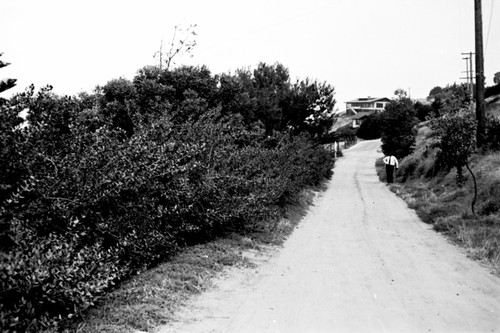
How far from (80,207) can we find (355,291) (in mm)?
3929

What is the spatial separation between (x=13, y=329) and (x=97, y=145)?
2.53 meters

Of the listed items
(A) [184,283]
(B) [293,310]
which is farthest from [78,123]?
(B) [293,310]

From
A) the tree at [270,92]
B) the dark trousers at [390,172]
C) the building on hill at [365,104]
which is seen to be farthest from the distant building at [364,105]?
the dark trousers at [390,172]

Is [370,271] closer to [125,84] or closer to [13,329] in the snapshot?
[13,329]

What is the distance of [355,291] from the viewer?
6836 mm

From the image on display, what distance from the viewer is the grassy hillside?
10305mm

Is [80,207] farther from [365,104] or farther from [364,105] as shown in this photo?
[364,105]

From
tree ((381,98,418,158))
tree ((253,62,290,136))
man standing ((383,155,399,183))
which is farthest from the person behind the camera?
tree ((381,98,418,158))

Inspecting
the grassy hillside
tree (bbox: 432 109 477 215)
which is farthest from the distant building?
tree (bbox: 432 109 477 215)

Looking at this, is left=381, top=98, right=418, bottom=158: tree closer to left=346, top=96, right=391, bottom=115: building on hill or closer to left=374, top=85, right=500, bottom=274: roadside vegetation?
left=374, top=85, right=500, bottom=274: roadside vegetation

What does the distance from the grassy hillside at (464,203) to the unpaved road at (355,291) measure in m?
0.45

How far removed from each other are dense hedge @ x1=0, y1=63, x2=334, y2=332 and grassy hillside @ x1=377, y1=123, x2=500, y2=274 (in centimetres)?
522

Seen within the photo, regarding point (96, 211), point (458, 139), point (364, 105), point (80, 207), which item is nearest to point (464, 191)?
point (458, 139)

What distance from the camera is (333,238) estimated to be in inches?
448
